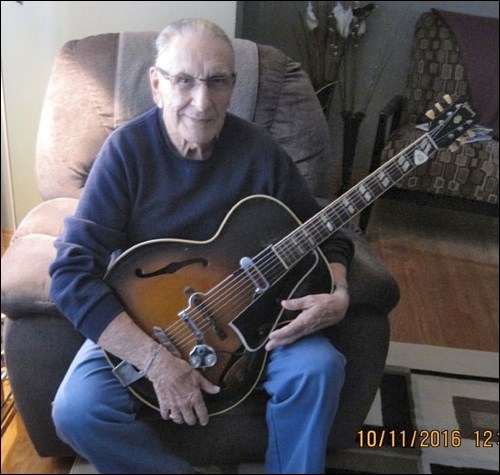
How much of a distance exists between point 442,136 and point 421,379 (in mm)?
617

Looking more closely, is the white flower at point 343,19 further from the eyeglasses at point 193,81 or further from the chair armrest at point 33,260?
the chair armrest at point 33,260

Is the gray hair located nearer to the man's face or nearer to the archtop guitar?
the man's face

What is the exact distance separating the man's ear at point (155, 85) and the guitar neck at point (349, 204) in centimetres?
23

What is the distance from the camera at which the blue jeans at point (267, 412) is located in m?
0.76

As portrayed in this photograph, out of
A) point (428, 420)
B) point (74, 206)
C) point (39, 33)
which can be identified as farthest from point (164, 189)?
point (428, 420)

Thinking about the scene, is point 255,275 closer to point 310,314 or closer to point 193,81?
point 310,314

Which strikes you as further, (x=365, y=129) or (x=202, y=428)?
(x=202, y=428)

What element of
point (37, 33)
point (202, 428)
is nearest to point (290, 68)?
point (37, 33)

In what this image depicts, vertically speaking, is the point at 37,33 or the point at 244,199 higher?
the point at 37,33

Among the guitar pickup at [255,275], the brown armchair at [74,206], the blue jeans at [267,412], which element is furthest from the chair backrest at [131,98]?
the blue jeans at [267,412]

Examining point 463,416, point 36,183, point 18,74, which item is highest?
point 18,74

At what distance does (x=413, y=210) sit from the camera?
0.67 metres

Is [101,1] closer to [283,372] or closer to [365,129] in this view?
[365,129]
